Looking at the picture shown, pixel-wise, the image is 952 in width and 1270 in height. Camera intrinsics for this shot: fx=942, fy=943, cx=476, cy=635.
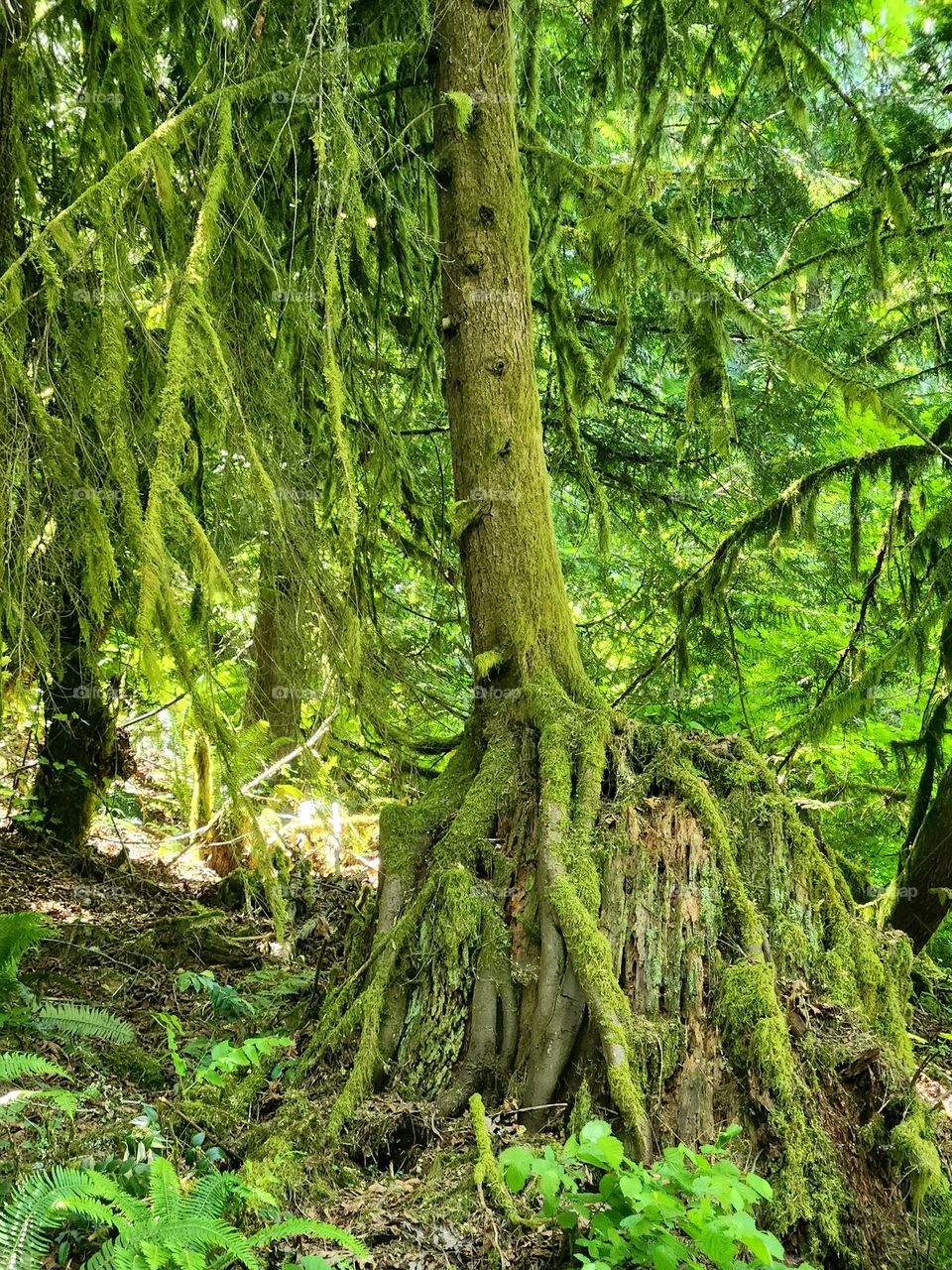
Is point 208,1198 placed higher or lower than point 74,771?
lower

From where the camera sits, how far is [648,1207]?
2.26 meters

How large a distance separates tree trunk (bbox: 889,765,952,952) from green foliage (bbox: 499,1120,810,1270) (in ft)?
9.83

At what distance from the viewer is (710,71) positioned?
16.1ft

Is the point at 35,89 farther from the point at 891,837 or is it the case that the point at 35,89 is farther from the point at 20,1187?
the point at 891,837

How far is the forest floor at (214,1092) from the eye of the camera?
8.39ft

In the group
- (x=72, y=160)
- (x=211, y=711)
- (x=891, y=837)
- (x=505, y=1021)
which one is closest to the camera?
(x=211, y=711)

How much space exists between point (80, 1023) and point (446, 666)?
3247 millimetres

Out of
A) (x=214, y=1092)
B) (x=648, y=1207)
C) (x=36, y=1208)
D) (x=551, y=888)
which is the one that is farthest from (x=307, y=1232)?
(x=551, y=888)

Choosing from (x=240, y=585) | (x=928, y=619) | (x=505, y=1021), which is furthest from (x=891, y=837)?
(x=240, y=585)

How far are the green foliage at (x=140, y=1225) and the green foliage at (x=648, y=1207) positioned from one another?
1.71 ft

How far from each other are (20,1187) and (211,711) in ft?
4.44

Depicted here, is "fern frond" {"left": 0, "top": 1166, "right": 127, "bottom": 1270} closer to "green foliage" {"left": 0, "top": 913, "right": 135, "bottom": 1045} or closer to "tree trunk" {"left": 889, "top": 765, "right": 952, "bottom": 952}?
"green foliage" {"left": 0, "top": 913, "right": 135, "bottom": 1045}


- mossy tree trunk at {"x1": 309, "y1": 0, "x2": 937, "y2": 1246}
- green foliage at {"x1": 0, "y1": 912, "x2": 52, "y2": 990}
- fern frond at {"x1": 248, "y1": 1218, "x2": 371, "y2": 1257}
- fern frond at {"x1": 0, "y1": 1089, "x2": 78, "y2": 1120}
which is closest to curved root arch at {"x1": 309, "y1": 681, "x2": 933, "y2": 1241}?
mossy tree trunk at {"x1": 309, "y1": 0, "x2": 937, "y2": 1246}

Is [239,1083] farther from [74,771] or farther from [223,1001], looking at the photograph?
[74,771]
